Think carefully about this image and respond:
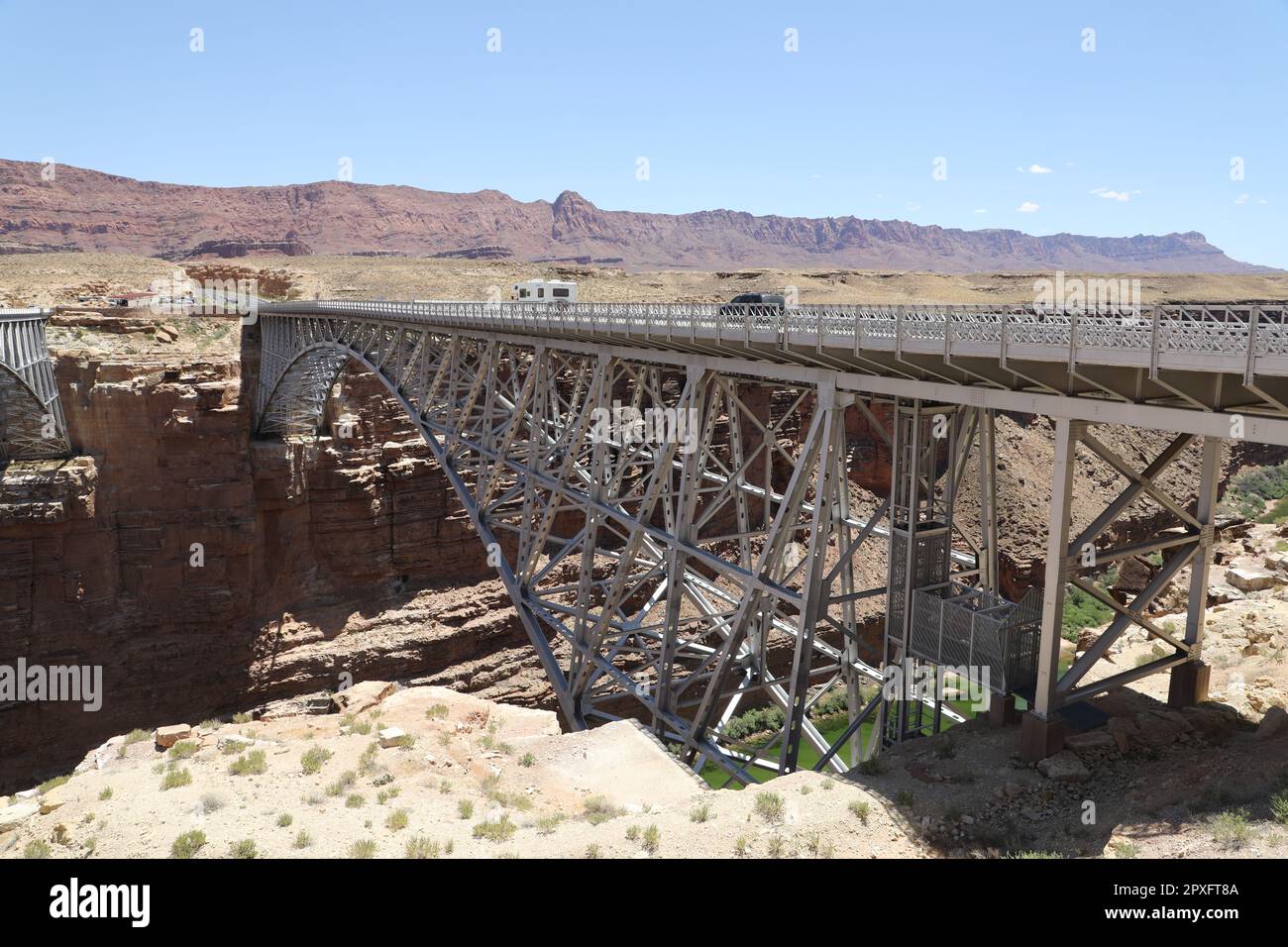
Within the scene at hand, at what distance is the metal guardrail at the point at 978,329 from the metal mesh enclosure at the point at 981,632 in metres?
3.09

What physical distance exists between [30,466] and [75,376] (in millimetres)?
3385

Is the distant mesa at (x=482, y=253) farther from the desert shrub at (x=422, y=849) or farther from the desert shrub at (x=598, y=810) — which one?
the desert shrub at (x=422, y=849)

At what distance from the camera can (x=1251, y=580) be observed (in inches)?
741

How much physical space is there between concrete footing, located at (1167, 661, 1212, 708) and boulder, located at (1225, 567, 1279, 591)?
10996 mm

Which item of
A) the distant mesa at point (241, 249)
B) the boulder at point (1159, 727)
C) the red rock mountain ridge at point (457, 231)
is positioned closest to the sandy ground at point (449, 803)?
the boulder at point (1159, 727)

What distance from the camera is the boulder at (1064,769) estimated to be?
26.9ft

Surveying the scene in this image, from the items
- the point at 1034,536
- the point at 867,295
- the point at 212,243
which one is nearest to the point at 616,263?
the point at 212,243

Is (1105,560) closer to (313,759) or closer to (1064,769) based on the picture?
(1064,769)

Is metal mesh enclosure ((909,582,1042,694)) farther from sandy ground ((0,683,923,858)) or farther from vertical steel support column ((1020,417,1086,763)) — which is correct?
sandy ground ((0,683,923,858))

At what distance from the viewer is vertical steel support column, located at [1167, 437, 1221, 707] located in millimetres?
9391

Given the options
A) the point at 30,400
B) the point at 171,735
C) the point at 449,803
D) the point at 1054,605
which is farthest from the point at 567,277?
the point at 1054,605

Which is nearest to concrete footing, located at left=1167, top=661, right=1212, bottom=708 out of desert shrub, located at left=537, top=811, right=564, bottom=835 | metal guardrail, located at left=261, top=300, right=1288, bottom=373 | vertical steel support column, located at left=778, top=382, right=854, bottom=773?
metal guardrail, located at left=261, top=300, right=1288, bottom=373

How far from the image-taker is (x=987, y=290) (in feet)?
209

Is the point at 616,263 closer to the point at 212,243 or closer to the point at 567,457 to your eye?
the point at 212,243
